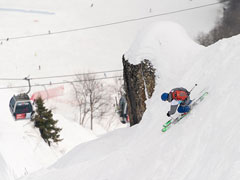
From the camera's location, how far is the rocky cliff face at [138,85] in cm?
1252

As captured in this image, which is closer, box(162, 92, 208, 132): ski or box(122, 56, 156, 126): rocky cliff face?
box(162, 92, 208, 132): ski

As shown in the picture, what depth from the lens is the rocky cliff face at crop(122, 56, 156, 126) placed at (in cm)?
1252

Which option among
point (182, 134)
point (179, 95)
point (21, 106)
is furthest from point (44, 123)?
point (182, 134)

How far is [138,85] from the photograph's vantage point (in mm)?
12914

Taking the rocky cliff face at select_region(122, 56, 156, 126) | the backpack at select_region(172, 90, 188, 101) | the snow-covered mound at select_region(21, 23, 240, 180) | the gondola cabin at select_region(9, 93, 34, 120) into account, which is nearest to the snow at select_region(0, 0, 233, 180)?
the snow-covered mound at select_region(21, 23, 240, 180)

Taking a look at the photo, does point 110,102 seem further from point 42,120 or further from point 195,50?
point 195,50

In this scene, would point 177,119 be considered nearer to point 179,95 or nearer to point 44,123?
point 179,95

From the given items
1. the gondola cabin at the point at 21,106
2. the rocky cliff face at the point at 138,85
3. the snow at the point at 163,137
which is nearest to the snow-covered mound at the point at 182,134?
the snow at the point at 163,137

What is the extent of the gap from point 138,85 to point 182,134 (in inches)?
192

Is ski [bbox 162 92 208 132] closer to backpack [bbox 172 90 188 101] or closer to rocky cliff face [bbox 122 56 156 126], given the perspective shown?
backpack [bbox 172 90 188 101]

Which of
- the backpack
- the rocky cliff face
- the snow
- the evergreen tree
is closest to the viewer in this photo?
the snow

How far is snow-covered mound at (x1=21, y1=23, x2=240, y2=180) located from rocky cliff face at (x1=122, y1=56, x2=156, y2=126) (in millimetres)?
368

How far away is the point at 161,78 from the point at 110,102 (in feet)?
97.8

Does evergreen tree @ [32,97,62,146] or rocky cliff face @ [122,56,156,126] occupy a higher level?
rocky cliff face @ [122,56,156,126]
